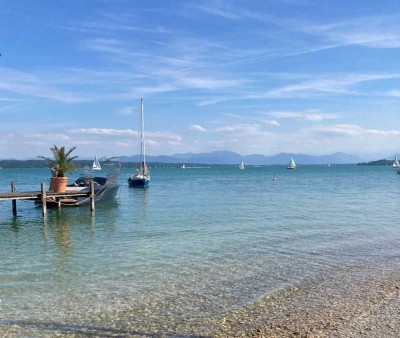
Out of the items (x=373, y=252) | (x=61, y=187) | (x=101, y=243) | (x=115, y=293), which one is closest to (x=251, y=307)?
(x=115, y=293)

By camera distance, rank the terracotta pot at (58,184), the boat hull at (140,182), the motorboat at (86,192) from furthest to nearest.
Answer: the boat hull at (140,182)
the motorboat at (86,192)
the terracotta pot at (58,184)

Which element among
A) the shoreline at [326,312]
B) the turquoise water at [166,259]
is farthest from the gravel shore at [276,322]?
the turquoise water at [166,259]

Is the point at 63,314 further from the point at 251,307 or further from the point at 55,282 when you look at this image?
the point at 251,307

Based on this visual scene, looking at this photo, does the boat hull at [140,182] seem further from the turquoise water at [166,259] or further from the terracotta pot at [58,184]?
the turquoise water at [166,259]

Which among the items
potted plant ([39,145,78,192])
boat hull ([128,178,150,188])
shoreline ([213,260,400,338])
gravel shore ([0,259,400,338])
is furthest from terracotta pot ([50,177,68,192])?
boat hull ([128,178,150,188])

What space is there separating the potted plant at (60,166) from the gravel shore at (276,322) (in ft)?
75.7

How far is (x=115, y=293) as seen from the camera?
10945mm

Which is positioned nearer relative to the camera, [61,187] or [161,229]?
[161,229]

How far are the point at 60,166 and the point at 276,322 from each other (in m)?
25.6

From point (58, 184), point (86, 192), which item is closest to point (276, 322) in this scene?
point (86, 192)

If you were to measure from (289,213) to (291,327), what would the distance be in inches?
864

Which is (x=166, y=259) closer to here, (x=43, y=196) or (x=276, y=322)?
(x=276, y=322)

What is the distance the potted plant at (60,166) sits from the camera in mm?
31016

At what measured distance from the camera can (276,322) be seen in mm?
8648
